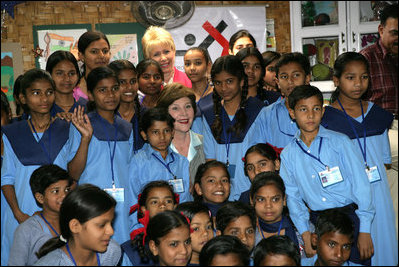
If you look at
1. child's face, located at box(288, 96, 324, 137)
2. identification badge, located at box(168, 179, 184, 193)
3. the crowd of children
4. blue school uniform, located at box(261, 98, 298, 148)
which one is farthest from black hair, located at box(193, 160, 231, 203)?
child's face, located at box(288, 96, 324, 137)

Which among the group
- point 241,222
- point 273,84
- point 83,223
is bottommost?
point 241,222

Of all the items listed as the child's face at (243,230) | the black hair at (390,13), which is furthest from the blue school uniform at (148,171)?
the black hair at (390,13)

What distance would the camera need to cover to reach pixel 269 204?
3.05 meters

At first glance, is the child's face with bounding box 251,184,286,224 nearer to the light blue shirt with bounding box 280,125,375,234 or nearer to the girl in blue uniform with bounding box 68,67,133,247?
the light blue shirt with bounding box 280,125,375,234

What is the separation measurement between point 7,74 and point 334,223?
458cm

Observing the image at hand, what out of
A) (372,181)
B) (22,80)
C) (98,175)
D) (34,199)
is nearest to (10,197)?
(34,199)

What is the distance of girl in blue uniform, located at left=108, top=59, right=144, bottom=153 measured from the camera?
12.1 ft

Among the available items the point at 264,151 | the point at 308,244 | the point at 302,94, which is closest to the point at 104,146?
the point at 264,151

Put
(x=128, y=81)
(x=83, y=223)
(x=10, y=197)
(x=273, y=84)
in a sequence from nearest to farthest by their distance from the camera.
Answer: (x=83, y=223) < (x=10, y=197) < (x=128, y=81) < (x=273, y=84)

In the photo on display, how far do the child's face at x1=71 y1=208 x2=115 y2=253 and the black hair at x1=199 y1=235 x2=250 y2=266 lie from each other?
55 cm

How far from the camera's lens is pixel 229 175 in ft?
11.4

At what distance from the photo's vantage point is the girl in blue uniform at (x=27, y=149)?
3.19m

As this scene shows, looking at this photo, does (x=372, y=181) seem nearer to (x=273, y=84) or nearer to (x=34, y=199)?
(x=273, y=84)

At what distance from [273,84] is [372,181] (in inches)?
61.2
